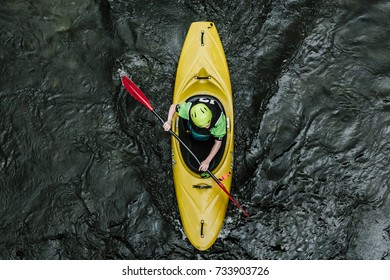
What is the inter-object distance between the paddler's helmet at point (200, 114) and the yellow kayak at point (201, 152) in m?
0.62

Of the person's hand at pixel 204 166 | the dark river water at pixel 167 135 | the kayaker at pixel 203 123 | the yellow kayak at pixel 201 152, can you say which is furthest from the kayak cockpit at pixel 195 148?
the dark river water at pixel 167 135

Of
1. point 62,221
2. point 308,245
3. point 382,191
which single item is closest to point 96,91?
point 62,221

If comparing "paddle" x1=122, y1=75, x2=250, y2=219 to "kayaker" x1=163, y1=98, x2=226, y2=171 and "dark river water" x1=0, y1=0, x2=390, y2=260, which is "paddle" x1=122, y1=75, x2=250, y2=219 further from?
"dark river water" x1=0, y1=0, x2=390, y2=260

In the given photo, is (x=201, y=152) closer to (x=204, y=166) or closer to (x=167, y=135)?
(x=204, y=166)

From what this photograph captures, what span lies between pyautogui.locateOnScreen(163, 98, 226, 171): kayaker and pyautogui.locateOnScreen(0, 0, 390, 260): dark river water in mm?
865

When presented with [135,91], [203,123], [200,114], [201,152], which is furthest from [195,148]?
[135,91]

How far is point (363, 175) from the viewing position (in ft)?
26.5

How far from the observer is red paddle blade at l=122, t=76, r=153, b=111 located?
7711 mm

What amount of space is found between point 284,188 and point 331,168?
73cm

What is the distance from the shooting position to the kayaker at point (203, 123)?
689cm

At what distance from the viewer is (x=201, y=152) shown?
298 inches

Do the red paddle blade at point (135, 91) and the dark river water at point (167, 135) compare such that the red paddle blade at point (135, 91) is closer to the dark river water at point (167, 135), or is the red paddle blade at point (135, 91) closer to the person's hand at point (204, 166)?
the dark river water at point (167, 135)

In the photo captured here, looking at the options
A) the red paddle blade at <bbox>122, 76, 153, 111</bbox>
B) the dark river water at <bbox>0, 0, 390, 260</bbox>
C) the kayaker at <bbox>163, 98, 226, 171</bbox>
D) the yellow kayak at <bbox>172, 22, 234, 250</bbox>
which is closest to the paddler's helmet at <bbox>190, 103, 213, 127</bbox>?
the kayaker at <bbox>163, 98, 226, 171</bbox>

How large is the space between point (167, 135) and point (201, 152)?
2.67 feet
